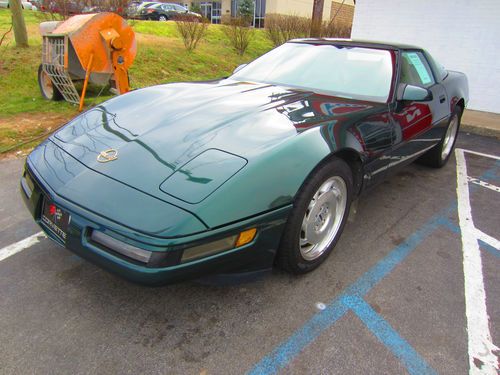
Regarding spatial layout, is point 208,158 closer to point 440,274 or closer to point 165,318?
point 165,318

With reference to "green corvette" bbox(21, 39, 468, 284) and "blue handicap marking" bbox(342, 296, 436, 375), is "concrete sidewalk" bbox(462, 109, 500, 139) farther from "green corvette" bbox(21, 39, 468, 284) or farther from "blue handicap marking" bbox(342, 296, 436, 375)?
"blue handicap marking" bbox(342, 296, 436, 375)

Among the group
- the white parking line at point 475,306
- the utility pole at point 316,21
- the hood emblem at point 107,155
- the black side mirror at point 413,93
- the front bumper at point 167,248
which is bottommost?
the white parking line at point 475,306

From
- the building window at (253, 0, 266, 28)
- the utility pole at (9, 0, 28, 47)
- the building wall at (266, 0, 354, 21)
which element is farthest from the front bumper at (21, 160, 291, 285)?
the building window at (253, 0, 266, 28)

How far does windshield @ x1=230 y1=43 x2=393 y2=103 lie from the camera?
2.80m

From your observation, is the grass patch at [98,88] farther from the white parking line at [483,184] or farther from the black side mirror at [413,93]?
the white parking line at [483,184]

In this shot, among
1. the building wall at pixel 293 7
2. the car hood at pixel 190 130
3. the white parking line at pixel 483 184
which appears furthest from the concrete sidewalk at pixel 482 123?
the building wall at pixel 293 7

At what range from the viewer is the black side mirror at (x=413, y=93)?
2.71 m

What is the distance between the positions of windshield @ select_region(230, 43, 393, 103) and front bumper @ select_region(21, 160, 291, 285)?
1437mm

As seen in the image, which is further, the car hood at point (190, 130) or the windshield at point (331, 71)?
the windshield at point (331, 71)

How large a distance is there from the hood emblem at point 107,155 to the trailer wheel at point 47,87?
15.5 ft

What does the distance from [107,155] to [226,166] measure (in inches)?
26.0

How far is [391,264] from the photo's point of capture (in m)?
2.43

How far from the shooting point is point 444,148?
4.19m

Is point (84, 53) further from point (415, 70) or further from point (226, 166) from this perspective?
point (226, 166)
